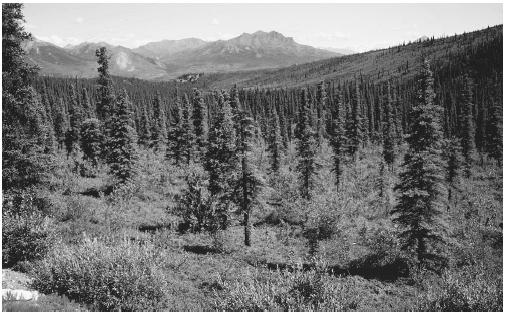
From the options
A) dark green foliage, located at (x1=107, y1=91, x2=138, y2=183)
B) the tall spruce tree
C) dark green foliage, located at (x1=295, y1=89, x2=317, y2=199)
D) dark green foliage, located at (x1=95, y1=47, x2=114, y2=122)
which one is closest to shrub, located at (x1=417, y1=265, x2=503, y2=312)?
the tall spruce tree

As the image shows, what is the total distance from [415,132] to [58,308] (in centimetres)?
1946

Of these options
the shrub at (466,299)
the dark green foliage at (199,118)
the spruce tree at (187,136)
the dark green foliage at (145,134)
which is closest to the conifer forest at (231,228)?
the shrub at (466,299)

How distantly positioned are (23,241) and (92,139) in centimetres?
3836

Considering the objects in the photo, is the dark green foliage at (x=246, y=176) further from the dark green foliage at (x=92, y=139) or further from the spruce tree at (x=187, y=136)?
→ the spruce tree at (x=187, y=136)

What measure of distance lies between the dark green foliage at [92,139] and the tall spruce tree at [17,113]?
32439 mm

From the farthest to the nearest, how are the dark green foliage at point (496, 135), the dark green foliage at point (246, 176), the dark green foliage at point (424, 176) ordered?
the dark green foliage at point (496, 135), the dark green foliage at point (246, 176), the dark green foliage at point (424, 176)

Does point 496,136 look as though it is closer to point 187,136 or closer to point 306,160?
point 306,160

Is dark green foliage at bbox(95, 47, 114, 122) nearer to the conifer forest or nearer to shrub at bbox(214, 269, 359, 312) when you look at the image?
the conifer forest

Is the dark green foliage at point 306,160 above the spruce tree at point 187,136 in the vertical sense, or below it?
Result: below

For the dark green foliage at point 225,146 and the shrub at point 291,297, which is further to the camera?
the dark green foliage at point 225,146

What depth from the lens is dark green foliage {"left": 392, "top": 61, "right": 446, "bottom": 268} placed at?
803 inches

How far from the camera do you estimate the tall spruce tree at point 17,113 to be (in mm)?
17484

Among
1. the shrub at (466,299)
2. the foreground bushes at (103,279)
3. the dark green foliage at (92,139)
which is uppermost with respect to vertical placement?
the dark green foliage at (92,139)

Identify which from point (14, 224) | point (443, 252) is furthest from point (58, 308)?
point (443, 252)
